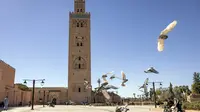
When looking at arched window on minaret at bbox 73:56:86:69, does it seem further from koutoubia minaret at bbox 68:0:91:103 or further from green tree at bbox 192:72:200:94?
green tree at bbox 192:72:200:94

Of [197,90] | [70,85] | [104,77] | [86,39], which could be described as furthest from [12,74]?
[197,90]

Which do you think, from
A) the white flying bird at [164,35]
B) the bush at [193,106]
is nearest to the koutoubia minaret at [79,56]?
the bush at [193,106]

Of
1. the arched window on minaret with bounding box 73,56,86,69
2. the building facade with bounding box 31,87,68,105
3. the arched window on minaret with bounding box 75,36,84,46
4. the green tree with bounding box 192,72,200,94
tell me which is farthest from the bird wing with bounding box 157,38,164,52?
the green tree with bounding box 192,72,200,94

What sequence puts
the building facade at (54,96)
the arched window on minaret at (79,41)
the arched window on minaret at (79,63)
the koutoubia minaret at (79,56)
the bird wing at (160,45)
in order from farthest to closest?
the arched window on minaret at (79,41)
the arched window on minaret at (79,63)
the building facade at (54,96)
the koutoubia minaret at (79,56)
the bird wing at (160,45)

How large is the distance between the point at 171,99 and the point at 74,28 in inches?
2148

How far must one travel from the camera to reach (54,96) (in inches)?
2628

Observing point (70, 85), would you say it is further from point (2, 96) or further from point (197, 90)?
point (197, 90)

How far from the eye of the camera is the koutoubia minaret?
63969mm

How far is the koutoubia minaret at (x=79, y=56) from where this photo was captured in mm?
63969

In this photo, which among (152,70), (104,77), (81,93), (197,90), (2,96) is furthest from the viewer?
(197,90)

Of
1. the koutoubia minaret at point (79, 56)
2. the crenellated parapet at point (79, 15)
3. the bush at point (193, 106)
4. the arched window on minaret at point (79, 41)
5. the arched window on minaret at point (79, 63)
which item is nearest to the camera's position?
the bush at point (193, 106)

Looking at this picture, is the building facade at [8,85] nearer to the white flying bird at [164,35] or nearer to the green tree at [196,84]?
the white flying bird at [164,35]

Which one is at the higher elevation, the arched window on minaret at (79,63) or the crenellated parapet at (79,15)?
the crenellated parapet at (79,15)

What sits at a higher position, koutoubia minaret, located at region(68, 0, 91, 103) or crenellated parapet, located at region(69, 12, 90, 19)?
crenellated parapet, located at region(69, 12, 90, 19)
